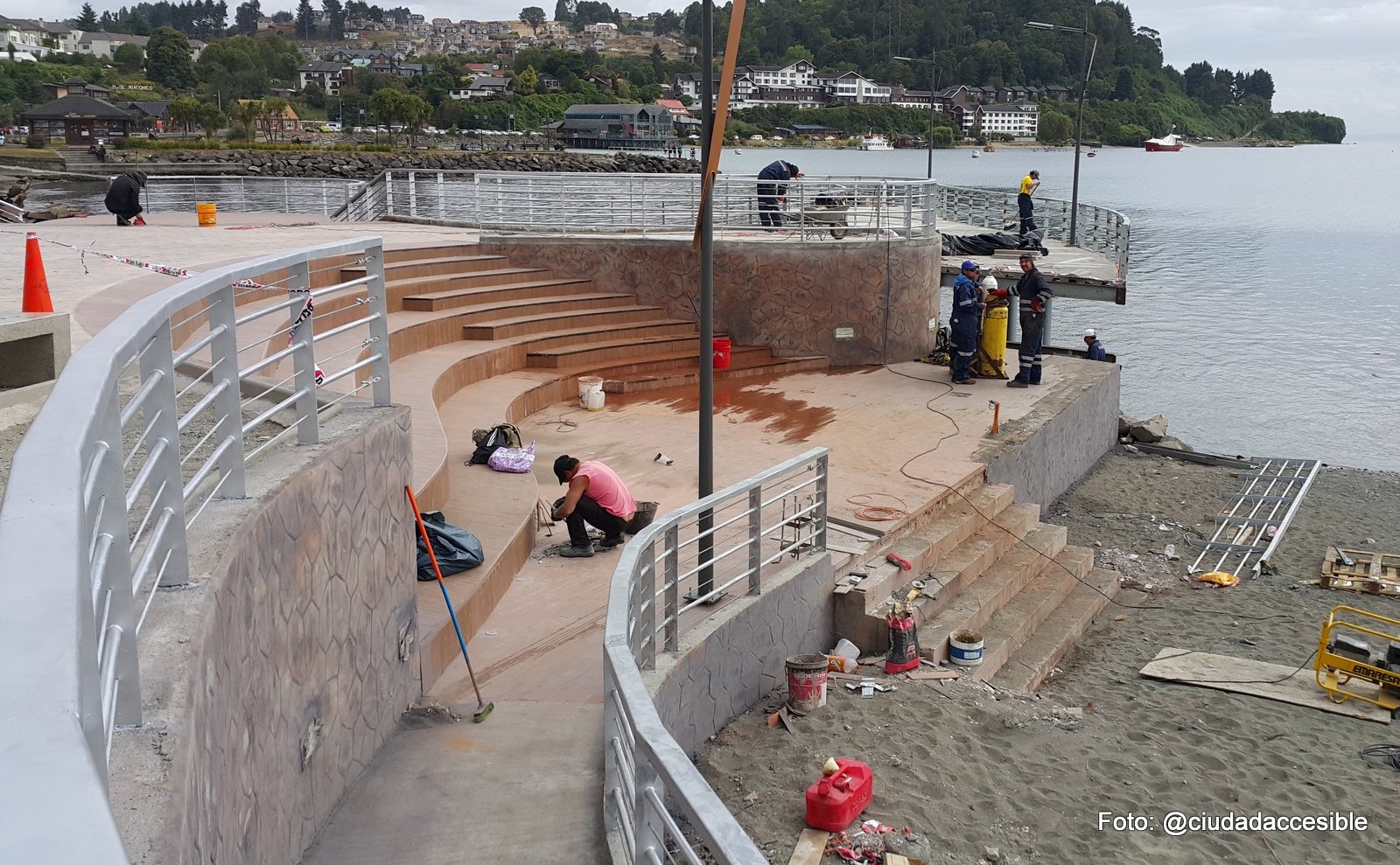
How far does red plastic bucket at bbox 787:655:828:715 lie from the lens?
848 cm

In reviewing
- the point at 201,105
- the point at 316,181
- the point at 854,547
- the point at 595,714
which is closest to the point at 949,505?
the point at 854,547

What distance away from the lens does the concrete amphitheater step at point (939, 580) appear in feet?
32.7

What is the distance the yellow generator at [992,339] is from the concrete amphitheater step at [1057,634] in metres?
4.94

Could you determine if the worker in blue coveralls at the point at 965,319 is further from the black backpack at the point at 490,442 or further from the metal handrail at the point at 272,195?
the metal handrail at the point at 272,195

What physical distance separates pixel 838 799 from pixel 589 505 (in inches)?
148

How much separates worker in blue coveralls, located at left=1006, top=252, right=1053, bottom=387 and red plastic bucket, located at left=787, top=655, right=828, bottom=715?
1016 centimetres

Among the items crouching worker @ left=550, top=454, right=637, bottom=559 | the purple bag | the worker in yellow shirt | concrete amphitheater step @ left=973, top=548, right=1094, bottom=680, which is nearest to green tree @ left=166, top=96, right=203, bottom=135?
the worker in yellow shirt

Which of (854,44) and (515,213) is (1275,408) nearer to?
(515,213)

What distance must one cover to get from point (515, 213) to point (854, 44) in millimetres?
125959

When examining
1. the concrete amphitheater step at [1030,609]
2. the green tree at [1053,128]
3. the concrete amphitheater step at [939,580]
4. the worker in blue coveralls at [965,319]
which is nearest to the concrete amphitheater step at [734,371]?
the worker in blue coveralls at [965,319]

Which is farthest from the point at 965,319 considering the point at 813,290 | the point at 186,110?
the point at 186,110

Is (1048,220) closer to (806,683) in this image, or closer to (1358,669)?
(1358,669)

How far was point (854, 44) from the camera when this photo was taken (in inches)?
5512

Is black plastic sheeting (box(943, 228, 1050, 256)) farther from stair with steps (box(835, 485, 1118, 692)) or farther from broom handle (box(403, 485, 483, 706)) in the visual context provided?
broom handle (box(403, 485, 483, 706))
